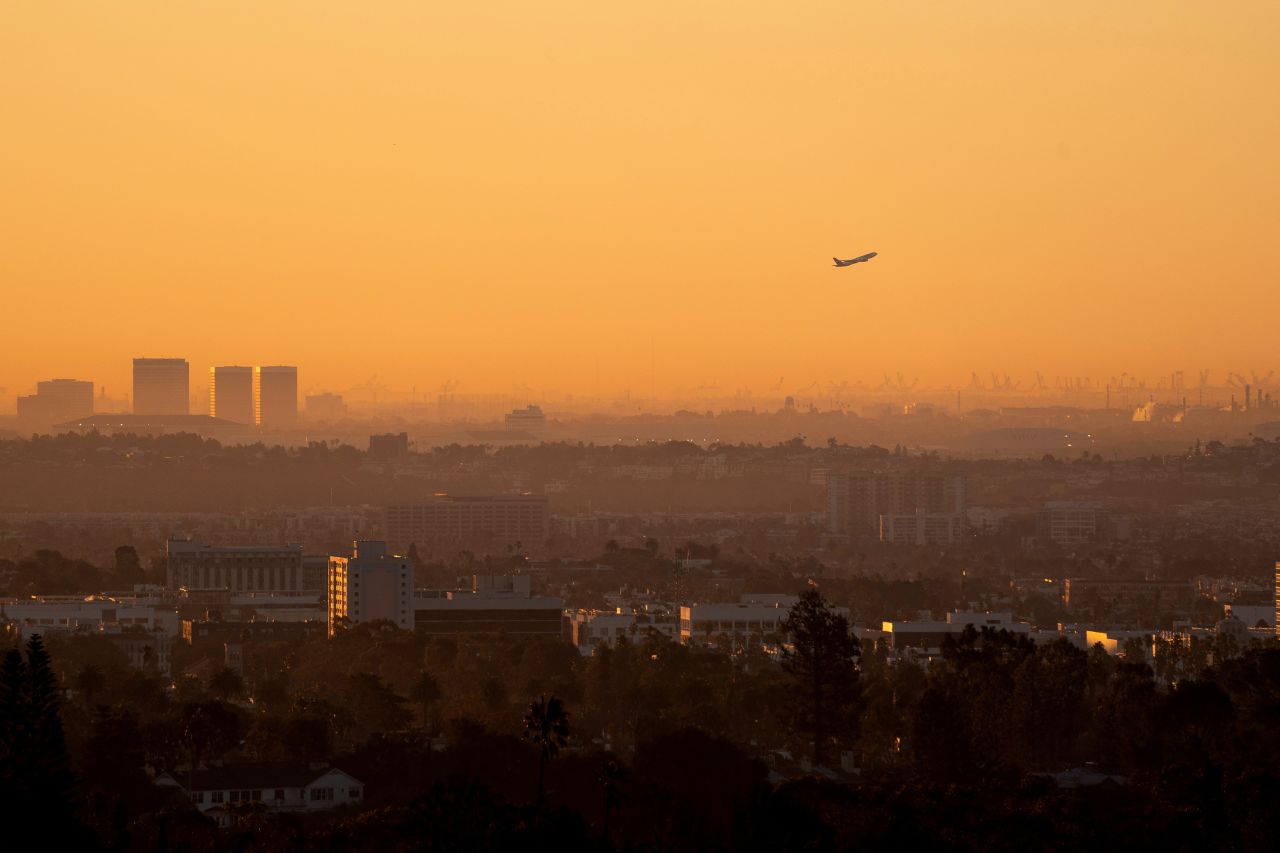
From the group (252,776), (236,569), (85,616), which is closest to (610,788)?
(252,776)

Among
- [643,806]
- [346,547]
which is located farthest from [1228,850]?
[346,547]

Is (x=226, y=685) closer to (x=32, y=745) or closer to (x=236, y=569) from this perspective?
(x=32, y=745)

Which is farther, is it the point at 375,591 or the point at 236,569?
the point at 236,569

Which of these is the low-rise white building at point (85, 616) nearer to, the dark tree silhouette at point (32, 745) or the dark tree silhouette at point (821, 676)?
the dark tree silhouette at point (821, 676)

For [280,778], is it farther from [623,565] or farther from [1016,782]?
[623,565]

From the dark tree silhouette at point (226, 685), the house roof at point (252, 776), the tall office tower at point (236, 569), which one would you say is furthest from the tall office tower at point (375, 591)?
the house roof at point (252, 776)

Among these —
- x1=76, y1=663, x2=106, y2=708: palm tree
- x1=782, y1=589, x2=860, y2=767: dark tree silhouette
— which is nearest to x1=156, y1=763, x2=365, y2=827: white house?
x1=782, y1=589, x2=860, y2=767: dark tree silhouette

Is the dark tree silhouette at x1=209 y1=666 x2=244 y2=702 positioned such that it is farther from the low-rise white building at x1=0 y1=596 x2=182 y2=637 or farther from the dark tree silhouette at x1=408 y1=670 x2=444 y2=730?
the low-rise white building at x1=0 y1=596 x2=182 y2=637
